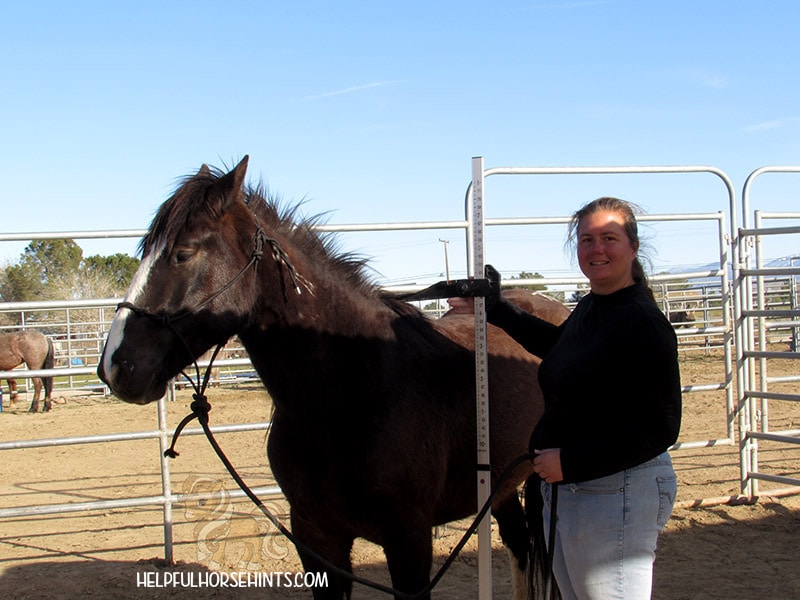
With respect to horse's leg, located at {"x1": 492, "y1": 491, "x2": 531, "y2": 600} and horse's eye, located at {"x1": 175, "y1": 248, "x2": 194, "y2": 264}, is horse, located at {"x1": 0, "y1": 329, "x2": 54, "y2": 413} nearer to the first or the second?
horse's leg, located at {"x1": 492, "y1": 491, "x2": 531, "y2": 600}

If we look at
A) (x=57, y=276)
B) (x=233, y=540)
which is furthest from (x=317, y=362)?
(x=57, y=276)

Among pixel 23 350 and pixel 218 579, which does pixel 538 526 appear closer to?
pixel 218 579

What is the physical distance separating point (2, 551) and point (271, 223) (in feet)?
11.9

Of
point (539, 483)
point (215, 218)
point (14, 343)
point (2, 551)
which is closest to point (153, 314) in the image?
point (215, 218)

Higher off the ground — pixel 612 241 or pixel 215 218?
pixel 215 218

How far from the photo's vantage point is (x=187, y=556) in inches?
173

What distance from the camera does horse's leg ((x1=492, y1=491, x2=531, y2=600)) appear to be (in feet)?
11.2

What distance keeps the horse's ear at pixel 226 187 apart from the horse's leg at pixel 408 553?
131 centimetres

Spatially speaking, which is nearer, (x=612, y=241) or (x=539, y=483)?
(x=612, y=241)

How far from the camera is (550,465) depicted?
184 centimetres

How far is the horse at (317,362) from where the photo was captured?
2180mm

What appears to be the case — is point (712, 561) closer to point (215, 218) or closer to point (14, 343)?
point (215, 218)

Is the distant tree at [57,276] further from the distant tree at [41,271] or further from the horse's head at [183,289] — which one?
the horse's head at [183,289]

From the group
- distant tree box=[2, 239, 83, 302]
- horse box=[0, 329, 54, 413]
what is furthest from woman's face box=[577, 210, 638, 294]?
distant tree box=[2, 239, 83, 302]
